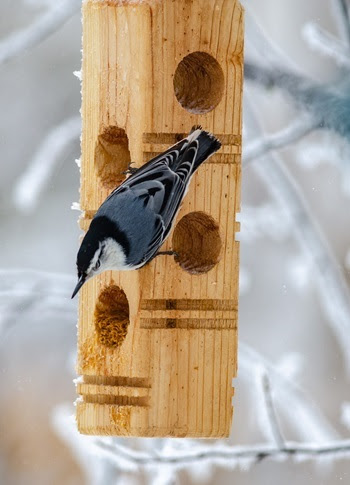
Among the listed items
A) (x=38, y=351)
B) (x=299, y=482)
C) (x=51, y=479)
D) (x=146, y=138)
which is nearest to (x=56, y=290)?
(x=38, y=351)

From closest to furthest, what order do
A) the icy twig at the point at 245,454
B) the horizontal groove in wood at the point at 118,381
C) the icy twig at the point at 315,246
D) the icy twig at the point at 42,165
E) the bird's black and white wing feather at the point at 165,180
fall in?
the bird's black and white wing feather at the point at 165,180, the horizontal groove in wood at the point at 118,381, the icy twig at the point at 245,454, the icy twig at the point at 315,246, the icy twig at the point at 42,165

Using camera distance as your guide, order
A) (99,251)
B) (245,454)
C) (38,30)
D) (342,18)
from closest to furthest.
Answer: (99,251) < (342,18) < (245,454) < (38,30)

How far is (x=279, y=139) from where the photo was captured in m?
4.20

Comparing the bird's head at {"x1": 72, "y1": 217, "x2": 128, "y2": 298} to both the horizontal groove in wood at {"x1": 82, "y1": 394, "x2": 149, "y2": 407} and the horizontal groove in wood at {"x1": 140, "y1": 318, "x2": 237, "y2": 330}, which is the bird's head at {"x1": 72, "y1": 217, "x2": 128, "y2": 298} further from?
the horizontal groove in wood at {"x1": 82, "y1": 394, "x2": 149, "y2": 407}

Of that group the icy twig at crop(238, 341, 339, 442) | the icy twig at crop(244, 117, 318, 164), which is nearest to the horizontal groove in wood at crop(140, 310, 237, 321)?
the icy twig at crop(244, 117, 318, 164)

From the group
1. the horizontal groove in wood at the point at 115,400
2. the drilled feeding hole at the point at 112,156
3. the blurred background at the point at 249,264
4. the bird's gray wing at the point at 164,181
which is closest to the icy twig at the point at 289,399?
the blurred background at the point at 249,264

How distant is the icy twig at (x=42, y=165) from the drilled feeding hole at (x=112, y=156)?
1.33 meters

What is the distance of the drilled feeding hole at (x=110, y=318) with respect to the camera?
323 cm

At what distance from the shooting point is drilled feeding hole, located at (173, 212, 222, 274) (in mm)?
3215

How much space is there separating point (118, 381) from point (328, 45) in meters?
1.52

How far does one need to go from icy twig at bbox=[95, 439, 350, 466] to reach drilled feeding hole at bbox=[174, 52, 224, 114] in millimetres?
1369

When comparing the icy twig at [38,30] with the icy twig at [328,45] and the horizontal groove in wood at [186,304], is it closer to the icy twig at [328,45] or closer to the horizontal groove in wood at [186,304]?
the icy twig at [328,45]

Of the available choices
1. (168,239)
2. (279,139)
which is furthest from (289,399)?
(168,239)

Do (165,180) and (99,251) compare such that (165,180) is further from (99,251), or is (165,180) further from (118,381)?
(118,381)
